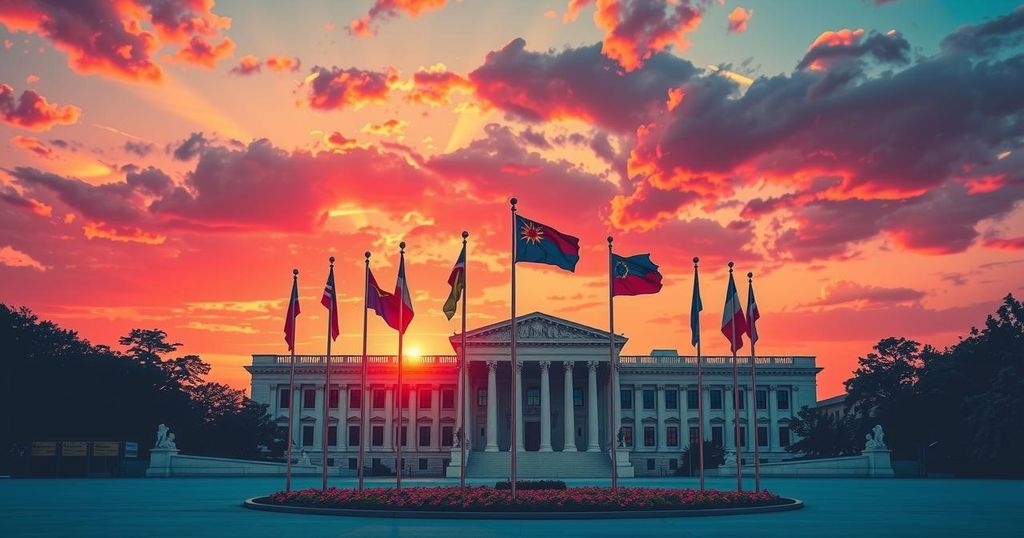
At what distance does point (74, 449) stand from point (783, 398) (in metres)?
79.4

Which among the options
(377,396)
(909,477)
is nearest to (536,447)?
(377,396)

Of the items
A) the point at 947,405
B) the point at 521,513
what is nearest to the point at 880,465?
the point at 947,405

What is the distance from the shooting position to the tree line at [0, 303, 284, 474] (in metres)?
86.1

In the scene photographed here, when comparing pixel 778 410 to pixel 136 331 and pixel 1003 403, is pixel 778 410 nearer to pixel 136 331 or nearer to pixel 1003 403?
pixel 1003 403

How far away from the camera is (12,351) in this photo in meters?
86.6

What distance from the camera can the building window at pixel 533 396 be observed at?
114 meters

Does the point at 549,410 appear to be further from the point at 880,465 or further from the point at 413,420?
the point at 880,465

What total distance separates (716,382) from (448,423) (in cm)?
3300

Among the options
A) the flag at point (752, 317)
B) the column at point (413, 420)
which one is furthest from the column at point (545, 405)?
the flag at point (752, 317)

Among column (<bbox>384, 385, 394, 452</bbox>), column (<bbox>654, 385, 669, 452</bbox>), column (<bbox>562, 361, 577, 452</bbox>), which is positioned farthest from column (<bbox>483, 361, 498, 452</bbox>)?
column (<bbox>654, 385, 669, 452</bbox>)

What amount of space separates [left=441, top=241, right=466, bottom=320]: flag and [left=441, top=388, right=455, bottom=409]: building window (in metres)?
84.2

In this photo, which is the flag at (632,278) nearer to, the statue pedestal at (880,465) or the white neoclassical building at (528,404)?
the statue pedestal at (880,465)

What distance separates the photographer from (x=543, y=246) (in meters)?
34.7

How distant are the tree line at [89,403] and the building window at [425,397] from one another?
21.3 meters
